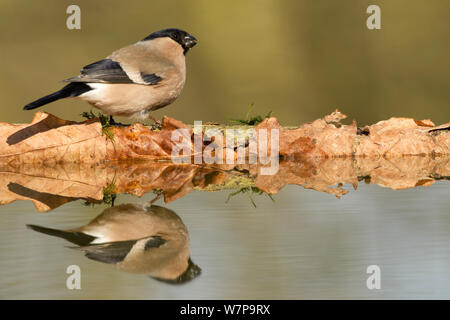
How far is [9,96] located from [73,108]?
0.76 metres

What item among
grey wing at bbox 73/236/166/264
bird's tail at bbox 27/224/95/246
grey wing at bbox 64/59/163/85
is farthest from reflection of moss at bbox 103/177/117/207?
grey wing at bbox 64/59/163/85

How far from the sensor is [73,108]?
8.49 m

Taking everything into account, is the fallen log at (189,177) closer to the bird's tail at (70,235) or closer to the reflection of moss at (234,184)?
the reflection of moss at (234,184)

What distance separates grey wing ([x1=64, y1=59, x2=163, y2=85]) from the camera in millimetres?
4559

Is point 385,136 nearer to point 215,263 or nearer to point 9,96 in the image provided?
point 215,263

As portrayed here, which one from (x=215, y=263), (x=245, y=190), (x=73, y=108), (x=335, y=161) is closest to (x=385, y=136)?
(x=335, y=161)

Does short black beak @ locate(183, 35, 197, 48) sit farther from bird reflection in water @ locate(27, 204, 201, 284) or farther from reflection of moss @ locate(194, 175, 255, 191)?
bird reflection in water @ locate(27, 204, 201, 284)

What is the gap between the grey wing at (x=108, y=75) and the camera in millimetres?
4559

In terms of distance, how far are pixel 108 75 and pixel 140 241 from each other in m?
2.64

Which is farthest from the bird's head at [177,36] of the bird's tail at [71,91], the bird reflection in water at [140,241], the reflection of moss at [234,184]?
the bird reflection in water at [140,241]

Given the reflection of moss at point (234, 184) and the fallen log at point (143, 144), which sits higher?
the fallen log at point (143, 144)

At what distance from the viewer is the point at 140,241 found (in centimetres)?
A: 214

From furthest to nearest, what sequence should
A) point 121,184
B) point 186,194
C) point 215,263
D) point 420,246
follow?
point 121,184 → point 186,194 → point 420,246 → point 215,263

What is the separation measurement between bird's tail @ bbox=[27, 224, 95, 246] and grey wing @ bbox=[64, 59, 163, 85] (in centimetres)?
223
